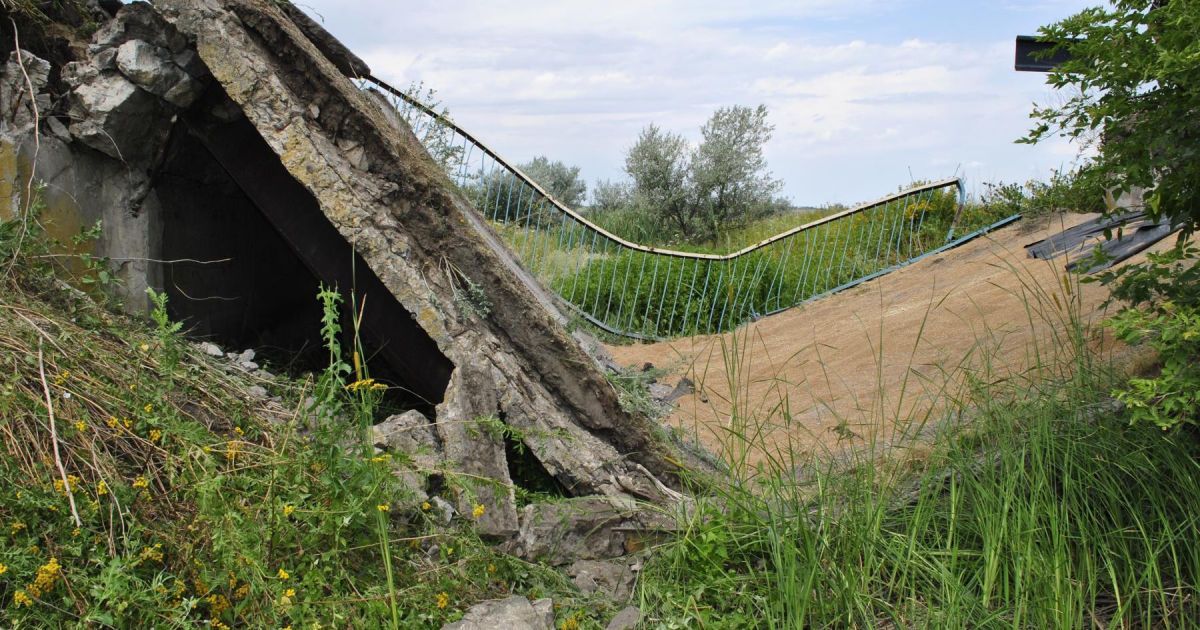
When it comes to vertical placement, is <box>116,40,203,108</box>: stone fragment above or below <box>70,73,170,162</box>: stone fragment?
above

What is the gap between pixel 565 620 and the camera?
330 cm

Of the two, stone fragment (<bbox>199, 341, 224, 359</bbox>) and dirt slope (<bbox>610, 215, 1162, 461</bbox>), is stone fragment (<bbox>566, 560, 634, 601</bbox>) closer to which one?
dirt slope (<bbox>610, 215, 1162, 461</bbox>)

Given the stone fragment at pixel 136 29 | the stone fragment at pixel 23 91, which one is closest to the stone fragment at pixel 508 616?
the stone fragment at pixel 136 29

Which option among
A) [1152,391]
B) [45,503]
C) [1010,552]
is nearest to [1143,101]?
[1152,391]

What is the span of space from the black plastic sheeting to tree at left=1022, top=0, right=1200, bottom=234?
7.72ft

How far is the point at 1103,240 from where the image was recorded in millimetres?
8352

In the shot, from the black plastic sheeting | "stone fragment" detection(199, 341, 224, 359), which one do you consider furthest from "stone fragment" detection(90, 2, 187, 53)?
the black plastic sheeting

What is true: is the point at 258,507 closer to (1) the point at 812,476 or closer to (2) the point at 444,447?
(2) the point at 444,447

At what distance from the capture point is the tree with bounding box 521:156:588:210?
75.9 ft

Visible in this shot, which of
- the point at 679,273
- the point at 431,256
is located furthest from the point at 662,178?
the point at 431,256

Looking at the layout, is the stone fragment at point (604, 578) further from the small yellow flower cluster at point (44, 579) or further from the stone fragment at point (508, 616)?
the small yellow flower cluster at point (44, 579)

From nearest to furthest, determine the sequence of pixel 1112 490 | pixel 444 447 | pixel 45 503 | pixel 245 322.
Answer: pixel 45 503
pixel 1112 490
pixel 444 447
pixel 245 322

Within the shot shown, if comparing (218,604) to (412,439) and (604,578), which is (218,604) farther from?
(604,578)

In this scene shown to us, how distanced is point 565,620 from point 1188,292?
2.77 metres
